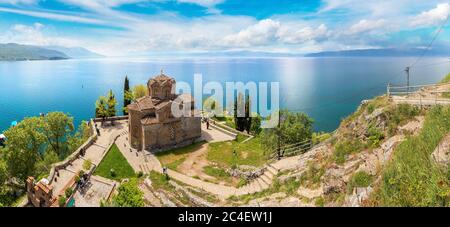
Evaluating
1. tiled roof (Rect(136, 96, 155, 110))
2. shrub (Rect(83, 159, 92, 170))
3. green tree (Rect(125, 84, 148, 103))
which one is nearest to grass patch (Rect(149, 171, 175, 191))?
shrub (Rect(83, 159, 92, 170))

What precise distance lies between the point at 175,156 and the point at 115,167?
16.7 ft

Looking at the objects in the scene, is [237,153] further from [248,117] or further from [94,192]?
[248,117]

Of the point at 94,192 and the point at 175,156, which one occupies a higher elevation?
the point at 175,156

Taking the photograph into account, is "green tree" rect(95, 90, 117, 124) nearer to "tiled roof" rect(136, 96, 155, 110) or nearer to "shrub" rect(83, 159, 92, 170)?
"tiled roof" rect(136, 96, 155, 110)

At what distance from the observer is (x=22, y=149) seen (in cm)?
2667

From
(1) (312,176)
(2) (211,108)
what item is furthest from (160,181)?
(2) (211,108)

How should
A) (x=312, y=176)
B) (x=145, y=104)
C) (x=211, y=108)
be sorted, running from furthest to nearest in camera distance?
(x=211, y=108)
(x=145, y=104)
(x=312, y=176)

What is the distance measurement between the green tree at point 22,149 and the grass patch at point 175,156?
472 inches

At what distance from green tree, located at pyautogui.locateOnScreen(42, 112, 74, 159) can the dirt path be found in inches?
590

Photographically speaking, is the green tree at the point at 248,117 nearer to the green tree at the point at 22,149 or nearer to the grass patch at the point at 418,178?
the green tree at the point at 22,149

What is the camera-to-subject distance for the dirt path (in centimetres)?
2209

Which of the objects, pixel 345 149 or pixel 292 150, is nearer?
pixel 345 149
